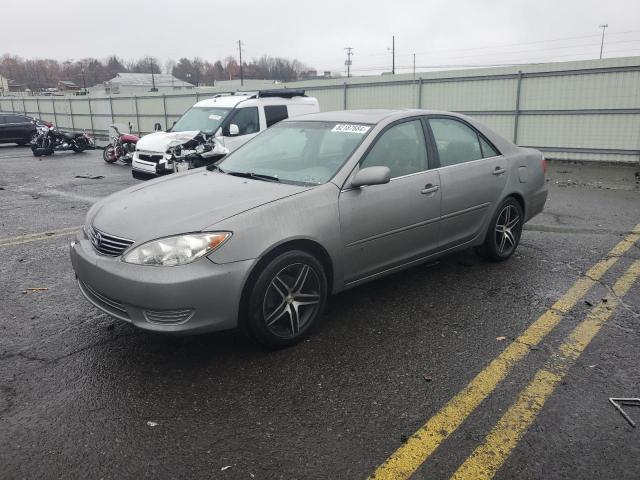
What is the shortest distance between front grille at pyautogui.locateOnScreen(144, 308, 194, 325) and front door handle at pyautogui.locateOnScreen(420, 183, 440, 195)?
2192 millimetres

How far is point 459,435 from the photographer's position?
2.67 metres

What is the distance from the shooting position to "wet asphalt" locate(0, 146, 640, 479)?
2506 mm

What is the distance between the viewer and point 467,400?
9.78 ft

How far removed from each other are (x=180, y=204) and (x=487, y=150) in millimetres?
3117

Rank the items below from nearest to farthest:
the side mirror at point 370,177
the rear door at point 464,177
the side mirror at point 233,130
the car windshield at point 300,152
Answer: the side mirror at point 370,177
the car windshield at point 300,152
the rear door at point 464,177
the side mirror at point 233,130

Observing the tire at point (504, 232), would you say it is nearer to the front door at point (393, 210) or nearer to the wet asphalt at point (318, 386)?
the wet asphalt at point (318, 386)

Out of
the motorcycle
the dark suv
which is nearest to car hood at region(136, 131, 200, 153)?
the motorcycle

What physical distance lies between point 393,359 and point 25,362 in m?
2.42

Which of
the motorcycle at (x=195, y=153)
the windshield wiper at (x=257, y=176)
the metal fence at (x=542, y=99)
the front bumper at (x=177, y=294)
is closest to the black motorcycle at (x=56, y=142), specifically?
the metal fence at (x=542, y=99)

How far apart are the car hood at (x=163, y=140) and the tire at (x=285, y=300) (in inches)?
305

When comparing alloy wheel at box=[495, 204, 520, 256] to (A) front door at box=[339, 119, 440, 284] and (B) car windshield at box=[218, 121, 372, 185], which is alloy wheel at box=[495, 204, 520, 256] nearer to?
(A) front door at box=[339, 119, 440, 284]

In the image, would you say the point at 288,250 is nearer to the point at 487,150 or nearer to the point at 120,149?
the point at 487,150

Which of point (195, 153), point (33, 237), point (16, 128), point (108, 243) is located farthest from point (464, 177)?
point (16, 128)

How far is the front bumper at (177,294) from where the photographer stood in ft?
10.1
